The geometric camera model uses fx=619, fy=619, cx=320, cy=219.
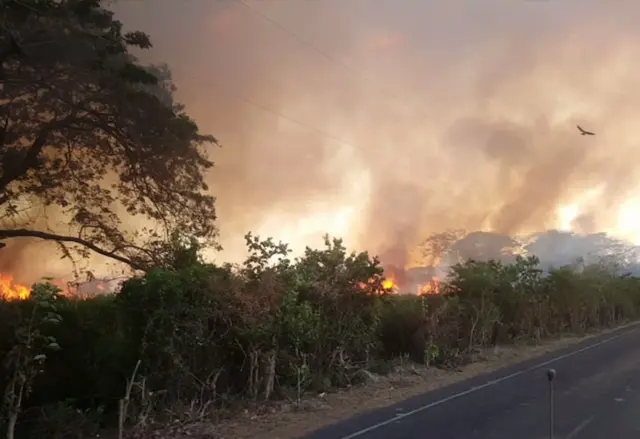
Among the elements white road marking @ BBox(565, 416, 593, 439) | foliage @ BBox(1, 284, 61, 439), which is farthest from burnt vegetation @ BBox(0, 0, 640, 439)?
white road marking @ BBox(565, 416, 593, 439)

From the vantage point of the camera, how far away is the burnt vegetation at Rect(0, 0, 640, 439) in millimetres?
9320

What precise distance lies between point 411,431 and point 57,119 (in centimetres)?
1322

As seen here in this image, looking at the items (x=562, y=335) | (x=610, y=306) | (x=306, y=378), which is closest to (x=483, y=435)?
(x=306, y=378)

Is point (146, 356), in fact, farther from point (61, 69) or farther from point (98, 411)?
point (61, 69)

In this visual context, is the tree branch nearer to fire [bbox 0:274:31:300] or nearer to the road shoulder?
fire [bbox 0:274:31:300]

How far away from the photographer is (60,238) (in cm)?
1958

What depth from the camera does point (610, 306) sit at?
41531 millimetres

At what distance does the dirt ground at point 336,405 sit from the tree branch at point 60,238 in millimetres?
Answer: 8110

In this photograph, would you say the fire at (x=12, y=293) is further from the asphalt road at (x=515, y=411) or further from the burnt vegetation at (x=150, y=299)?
the asphalt road at (x=515, y=411)

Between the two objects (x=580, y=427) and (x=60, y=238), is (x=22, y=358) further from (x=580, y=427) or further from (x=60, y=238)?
(x=60, y=238)

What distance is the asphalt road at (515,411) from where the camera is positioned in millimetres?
8438

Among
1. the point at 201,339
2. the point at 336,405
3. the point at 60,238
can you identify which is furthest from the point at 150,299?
the point at 60,238

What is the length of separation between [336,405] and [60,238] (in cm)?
1196

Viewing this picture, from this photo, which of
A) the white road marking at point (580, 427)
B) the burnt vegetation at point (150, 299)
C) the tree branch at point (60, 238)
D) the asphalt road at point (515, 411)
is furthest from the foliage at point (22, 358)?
the tree branch at point (60, 238)
